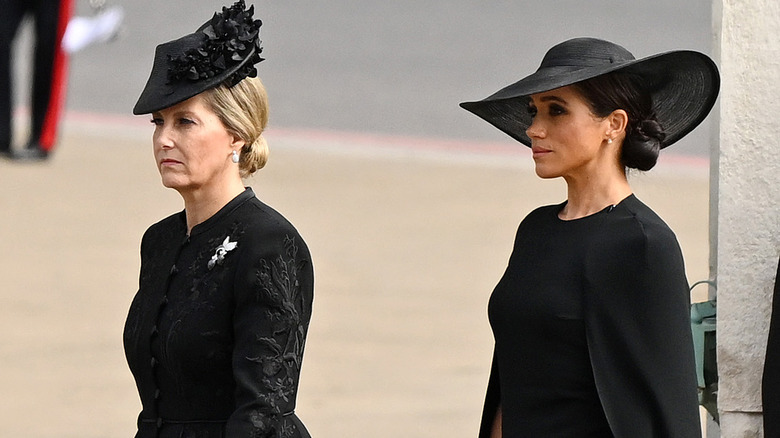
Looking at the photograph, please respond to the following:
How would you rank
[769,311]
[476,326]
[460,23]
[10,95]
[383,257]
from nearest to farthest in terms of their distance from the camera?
[769,311], [476,326], [383,257], [10,95], [460,23]

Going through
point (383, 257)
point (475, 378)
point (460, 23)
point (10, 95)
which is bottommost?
point (475, 378)

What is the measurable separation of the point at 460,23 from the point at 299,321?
11365 millimetres

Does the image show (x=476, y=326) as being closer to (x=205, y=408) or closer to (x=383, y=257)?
(x=383, y=257)

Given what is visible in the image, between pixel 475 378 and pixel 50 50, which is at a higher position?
pixel 50 50

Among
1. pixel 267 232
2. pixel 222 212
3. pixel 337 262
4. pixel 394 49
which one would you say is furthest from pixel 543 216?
pixel 394 49

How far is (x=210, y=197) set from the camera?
3.34 m

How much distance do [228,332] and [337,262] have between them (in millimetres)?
5203

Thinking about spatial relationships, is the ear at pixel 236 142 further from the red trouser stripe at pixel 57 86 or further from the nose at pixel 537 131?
the red trouser stripe at pixel 57 86

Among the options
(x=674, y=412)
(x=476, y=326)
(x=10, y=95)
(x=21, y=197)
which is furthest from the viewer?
(x=10, y=95)

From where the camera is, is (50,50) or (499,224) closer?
(499,224)

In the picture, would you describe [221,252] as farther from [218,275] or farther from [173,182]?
[173,182]

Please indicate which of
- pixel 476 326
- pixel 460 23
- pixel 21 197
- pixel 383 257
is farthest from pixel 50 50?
pixel 460 23

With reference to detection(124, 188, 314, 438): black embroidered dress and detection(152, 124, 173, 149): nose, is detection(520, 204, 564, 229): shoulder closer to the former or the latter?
detection(124, 188, 314, 438): black embroidered dress

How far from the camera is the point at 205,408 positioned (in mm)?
3195
